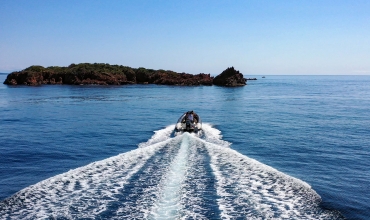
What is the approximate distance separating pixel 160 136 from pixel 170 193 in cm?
1454

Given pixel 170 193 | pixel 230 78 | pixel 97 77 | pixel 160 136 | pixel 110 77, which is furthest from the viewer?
pixel 230 78

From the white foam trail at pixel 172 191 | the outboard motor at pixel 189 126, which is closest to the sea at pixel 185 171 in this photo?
the white foam trail at pixel 172 191

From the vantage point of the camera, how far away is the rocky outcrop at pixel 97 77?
109625 mm

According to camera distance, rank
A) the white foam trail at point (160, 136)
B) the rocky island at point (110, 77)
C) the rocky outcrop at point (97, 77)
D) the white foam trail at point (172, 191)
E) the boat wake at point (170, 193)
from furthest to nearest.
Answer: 1. the rocky island at point (110, 77)
2. the rocky outcrop at point (97, 77)
3. the white foam trail at point (160, 136)
4. the boat wake at point (170, 193)
5. the white foam trail at point (172, 191)

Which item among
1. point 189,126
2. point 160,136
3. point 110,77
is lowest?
point 160,136

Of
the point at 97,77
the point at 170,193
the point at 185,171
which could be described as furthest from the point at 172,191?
the point at 97,77

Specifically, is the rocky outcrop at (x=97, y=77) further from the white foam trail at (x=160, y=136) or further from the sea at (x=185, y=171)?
the white foam trail at (x=160, y=136)

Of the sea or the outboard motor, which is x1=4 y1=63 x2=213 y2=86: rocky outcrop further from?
the outboard motor

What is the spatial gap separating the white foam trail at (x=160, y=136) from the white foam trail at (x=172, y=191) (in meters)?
5.26

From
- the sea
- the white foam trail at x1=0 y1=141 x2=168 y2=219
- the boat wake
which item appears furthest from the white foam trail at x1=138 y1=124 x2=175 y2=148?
the white foam trail at x1=0 y1=141 x2=168 y2=219

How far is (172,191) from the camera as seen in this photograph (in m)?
14.3

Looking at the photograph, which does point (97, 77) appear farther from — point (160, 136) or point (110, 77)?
point (160, 136)

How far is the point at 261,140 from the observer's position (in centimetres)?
2656

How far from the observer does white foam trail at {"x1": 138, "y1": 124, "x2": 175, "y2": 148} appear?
25487 millimetres
